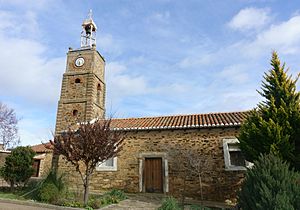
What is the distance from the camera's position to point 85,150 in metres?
7.91

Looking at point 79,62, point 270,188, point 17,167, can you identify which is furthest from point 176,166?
point 79,62

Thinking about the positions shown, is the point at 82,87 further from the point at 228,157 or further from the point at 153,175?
the point at 228,157

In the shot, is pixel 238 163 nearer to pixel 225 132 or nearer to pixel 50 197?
pixel 225 132

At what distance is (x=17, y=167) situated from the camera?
33.6 feet

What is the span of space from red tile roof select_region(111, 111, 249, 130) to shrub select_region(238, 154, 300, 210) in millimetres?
6243

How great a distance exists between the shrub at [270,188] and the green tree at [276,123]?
2.47 metres

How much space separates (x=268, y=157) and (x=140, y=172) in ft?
24.1

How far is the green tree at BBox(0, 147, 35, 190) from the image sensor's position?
10211 mm

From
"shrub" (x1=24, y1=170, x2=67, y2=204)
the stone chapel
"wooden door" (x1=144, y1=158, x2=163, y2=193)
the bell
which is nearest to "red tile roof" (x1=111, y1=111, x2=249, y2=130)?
the stone chapel

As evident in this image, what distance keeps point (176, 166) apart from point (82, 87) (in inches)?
390

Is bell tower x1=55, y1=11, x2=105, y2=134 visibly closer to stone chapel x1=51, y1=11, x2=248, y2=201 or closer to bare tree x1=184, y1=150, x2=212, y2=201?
stone chapel x1=51, y1=11, x2=248, y2=201

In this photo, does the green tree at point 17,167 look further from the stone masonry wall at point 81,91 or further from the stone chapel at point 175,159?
the stone masonry wall at point 81,91

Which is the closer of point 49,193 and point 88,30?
point 49,193

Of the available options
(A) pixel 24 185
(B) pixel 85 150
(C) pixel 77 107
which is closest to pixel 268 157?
(B) pixel 85 150
